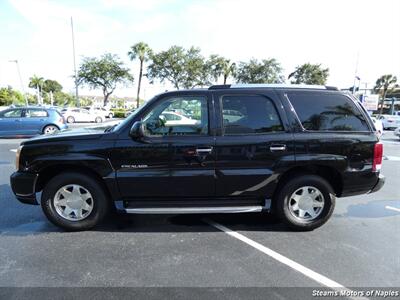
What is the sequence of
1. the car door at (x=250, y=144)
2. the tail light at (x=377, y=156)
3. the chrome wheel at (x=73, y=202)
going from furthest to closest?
the tail light at (x=377, y=156)
the chrome wheel at (x=73, y=202)
the car door at (x=250, y=144)

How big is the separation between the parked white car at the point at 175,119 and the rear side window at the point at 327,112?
1.37 metres

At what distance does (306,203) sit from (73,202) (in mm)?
3155

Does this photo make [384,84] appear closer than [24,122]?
No

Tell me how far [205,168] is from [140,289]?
64.1 inches

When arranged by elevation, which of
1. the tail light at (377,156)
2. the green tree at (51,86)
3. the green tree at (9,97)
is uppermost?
the green tree at (51,86)

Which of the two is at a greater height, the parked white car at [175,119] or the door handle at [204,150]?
the parked white car at [175,119]

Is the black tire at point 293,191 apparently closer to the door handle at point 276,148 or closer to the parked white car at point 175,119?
the door handle at point 276,148

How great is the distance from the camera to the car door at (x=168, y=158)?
382 centimetres

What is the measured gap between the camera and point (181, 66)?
140 feet

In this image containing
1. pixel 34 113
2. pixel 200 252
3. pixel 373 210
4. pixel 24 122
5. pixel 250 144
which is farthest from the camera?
pixel 34 113

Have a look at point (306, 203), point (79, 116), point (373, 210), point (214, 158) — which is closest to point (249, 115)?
point (214, 158)

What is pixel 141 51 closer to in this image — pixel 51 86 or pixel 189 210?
pixel 189 210

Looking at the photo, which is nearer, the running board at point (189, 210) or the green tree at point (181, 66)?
the running board at point (189, 210)

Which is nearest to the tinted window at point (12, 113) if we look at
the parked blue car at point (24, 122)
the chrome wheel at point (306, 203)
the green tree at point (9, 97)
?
the parked blue car at point (24, 122)
